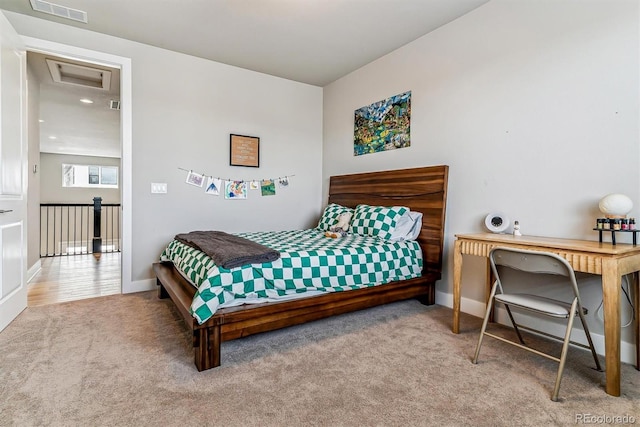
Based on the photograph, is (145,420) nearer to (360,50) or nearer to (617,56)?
(617,56)

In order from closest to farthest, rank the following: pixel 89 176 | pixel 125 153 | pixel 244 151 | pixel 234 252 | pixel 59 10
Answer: pixel 234 252 < pixel 59 10 < pixel 125 153 < pixel 244 151 < pixel 89 176

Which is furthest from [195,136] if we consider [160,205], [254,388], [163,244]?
[254,388]

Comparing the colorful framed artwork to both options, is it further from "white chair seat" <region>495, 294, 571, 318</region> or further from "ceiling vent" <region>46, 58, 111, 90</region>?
"ceiling vent" <region>46, 58, 111, 90</region>

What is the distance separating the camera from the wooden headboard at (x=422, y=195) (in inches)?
115

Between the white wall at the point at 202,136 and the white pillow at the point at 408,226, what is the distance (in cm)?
177

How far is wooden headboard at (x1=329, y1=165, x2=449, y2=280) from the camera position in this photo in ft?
9.62

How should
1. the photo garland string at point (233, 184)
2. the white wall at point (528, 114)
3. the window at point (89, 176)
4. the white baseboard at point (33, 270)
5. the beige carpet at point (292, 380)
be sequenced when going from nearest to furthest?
the beige carpet at point (292, 380) < the white wall at point (528, 114) < the photo garland string at point (233, 184) < the white baseboard at point (33, 270) < the window at point (89, 176)

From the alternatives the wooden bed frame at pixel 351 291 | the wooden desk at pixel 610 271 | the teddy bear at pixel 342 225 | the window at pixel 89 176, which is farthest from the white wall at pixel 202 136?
the window at pixel 89 176

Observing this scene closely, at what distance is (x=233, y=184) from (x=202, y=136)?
0.66 metres

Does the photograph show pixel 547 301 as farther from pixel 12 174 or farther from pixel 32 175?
pixel 32 175

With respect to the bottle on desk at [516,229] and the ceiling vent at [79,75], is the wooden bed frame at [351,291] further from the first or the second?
the ceiling vent at [79,75]

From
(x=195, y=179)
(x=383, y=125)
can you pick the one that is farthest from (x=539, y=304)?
(x=195, y=179)

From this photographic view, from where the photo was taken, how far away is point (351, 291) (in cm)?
246

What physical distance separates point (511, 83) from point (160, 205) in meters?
3.54
